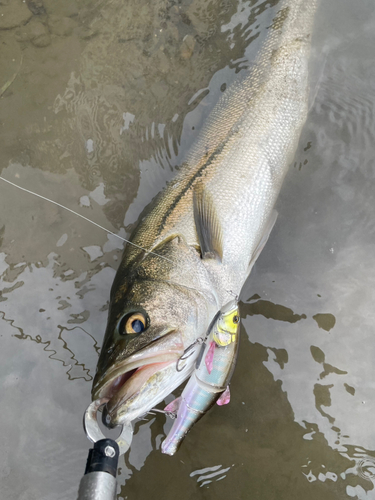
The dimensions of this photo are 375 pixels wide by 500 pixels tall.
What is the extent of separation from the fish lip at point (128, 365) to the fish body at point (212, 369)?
27 centimetres

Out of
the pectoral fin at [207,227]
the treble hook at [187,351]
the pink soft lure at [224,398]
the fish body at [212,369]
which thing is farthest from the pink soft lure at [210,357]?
the pectoral fin at [207,227]

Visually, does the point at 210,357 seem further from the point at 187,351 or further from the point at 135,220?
the point at 135,220

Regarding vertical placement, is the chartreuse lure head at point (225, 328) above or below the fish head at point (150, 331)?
below

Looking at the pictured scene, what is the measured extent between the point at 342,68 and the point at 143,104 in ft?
6.64

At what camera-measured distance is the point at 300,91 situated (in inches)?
140

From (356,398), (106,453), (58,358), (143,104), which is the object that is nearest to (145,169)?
(143,104)

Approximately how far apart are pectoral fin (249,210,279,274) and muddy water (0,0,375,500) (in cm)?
15

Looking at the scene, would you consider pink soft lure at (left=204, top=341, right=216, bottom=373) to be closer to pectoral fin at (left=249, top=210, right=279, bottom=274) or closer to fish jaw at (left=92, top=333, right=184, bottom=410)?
fish jaw at (left=92, top=333, right=184, bottom=410)

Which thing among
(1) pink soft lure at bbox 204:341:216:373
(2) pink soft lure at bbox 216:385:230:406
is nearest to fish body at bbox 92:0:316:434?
(1) pink soft lure at bbox 204:341:216:373

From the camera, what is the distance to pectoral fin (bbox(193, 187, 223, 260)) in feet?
9.80

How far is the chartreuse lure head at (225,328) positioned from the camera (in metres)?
2.51

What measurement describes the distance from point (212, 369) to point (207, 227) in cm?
110

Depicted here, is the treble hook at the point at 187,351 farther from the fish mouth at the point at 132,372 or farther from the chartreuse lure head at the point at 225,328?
the chartreuse lure head at the point at 225,328

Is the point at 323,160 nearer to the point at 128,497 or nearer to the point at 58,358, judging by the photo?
the point at 58,358
